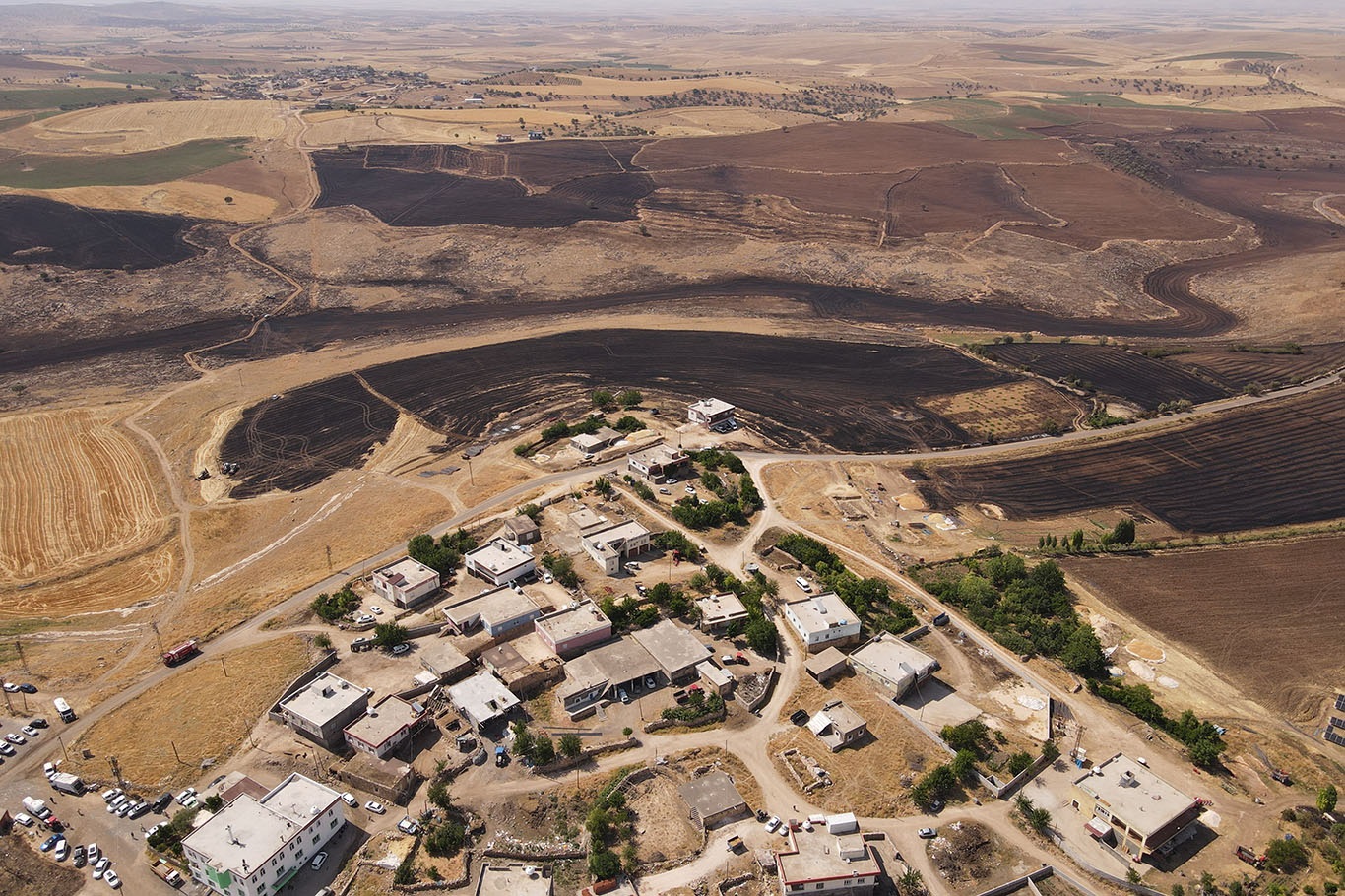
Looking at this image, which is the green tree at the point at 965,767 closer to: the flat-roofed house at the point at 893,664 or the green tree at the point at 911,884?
the flat-roofed house at the point at 893,664

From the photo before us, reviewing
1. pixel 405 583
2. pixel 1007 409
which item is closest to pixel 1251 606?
pixel 1007 409

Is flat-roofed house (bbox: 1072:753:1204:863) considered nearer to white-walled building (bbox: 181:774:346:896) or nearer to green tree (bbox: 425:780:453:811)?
green tree (bbox: 425:780:453:811)

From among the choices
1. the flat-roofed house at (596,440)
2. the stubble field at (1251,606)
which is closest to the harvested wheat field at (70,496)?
the flat-roofed house at (596,440)

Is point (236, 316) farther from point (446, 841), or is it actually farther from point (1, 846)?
point (446, 841)

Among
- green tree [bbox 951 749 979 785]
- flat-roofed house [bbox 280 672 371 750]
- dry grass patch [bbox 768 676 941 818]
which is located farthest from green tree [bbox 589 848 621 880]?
green tree [bbox 951 749 979 785]

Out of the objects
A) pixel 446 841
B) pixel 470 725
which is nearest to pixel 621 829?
pixel 446 841

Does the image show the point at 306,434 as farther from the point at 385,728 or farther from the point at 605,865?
the point at 605,865

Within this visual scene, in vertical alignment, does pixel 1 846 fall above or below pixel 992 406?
below
